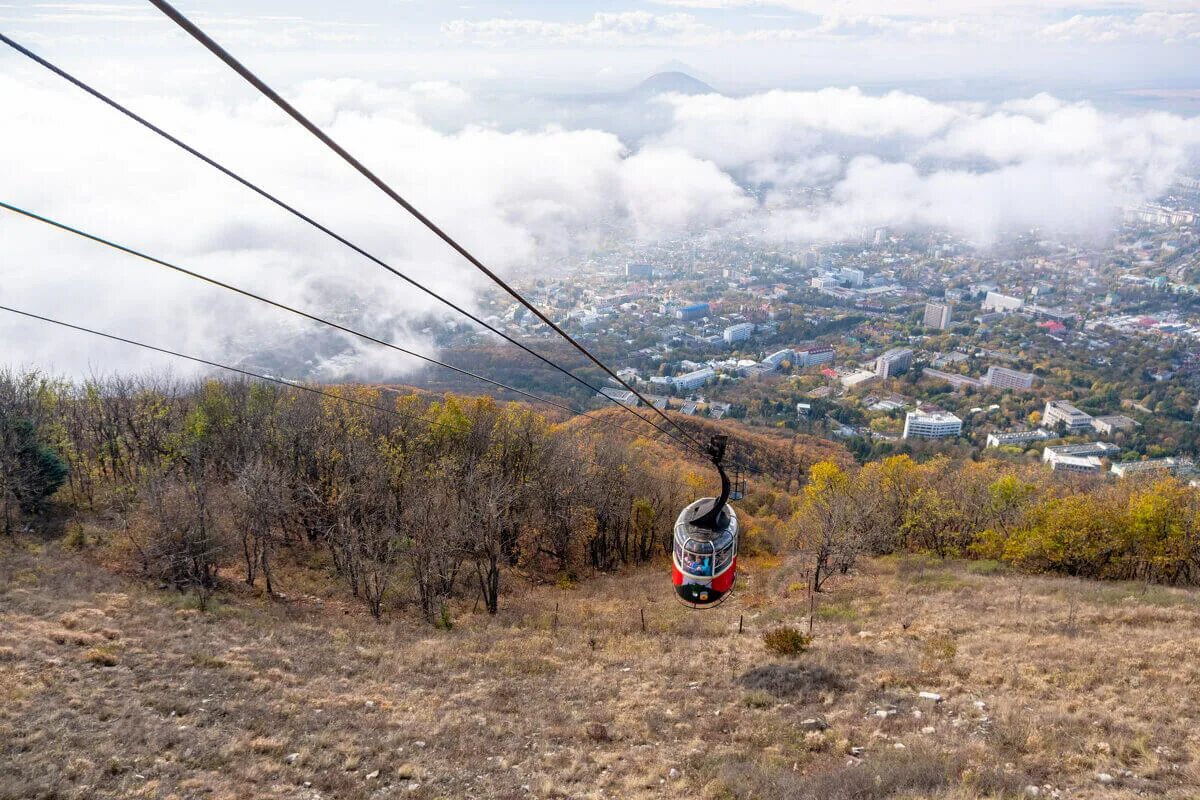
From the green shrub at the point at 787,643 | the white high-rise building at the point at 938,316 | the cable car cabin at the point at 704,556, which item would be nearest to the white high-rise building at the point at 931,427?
the white high-rise building at the point at 938,316

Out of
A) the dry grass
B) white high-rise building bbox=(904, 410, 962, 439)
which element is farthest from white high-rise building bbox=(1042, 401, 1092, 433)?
the dry grass

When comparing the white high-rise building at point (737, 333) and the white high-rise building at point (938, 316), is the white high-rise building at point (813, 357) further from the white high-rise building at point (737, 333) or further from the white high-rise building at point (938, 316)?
the white high-rise building at point (938, 316)

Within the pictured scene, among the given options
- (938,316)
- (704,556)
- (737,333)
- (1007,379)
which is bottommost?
(704,556)

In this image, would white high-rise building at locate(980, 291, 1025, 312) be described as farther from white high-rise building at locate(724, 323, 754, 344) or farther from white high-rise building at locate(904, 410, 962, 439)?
white high-rise building at locate(904, 410, 962, 439)

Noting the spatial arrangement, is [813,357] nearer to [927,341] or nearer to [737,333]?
[737,333]

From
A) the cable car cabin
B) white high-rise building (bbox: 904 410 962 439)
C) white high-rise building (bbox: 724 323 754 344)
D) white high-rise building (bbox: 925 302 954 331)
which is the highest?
white high-rise building (bbox: 925 302 954 331)

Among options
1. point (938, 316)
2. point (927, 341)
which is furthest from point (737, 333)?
point (938, 316)
